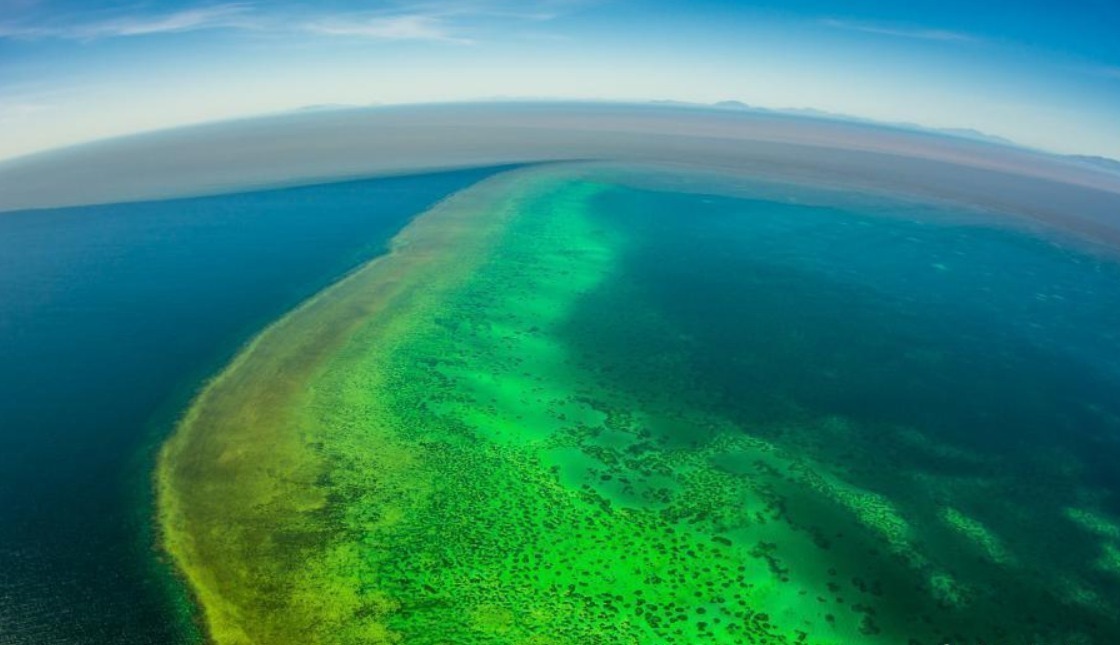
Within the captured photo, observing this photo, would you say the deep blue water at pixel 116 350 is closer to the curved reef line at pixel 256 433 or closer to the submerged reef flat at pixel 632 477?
the curved reef line at pixel 256 433

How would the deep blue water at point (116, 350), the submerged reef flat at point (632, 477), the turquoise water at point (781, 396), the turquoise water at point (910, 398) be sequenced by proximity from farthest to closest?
1. the turquoise water at point (910, 398)
2. the turquoise water at point (781, 396)
3. the deep blue water at point (116, 350)
4. the submerged reef flat at point (632, 477)

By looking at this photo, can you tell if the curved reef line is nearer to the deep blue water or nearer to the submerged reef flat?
the submerged reef flat

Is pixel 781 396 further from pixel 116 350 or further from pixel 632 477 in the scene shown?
pixel 116 350

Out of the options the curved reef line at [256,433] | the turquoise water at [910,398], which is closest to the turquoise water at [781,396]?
the turquoise water at [910,398]

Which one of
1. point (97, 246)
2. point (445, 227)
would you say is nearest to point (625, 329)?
point (445, 227)

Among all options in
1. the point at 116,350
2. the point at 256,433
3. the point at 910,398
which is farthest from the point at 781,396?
the point at 116,350

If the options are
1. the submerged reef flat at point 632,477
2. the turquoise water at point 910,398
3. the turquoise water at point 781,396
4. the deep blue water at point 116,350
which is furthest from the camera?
the turquoise water at point 910,398
